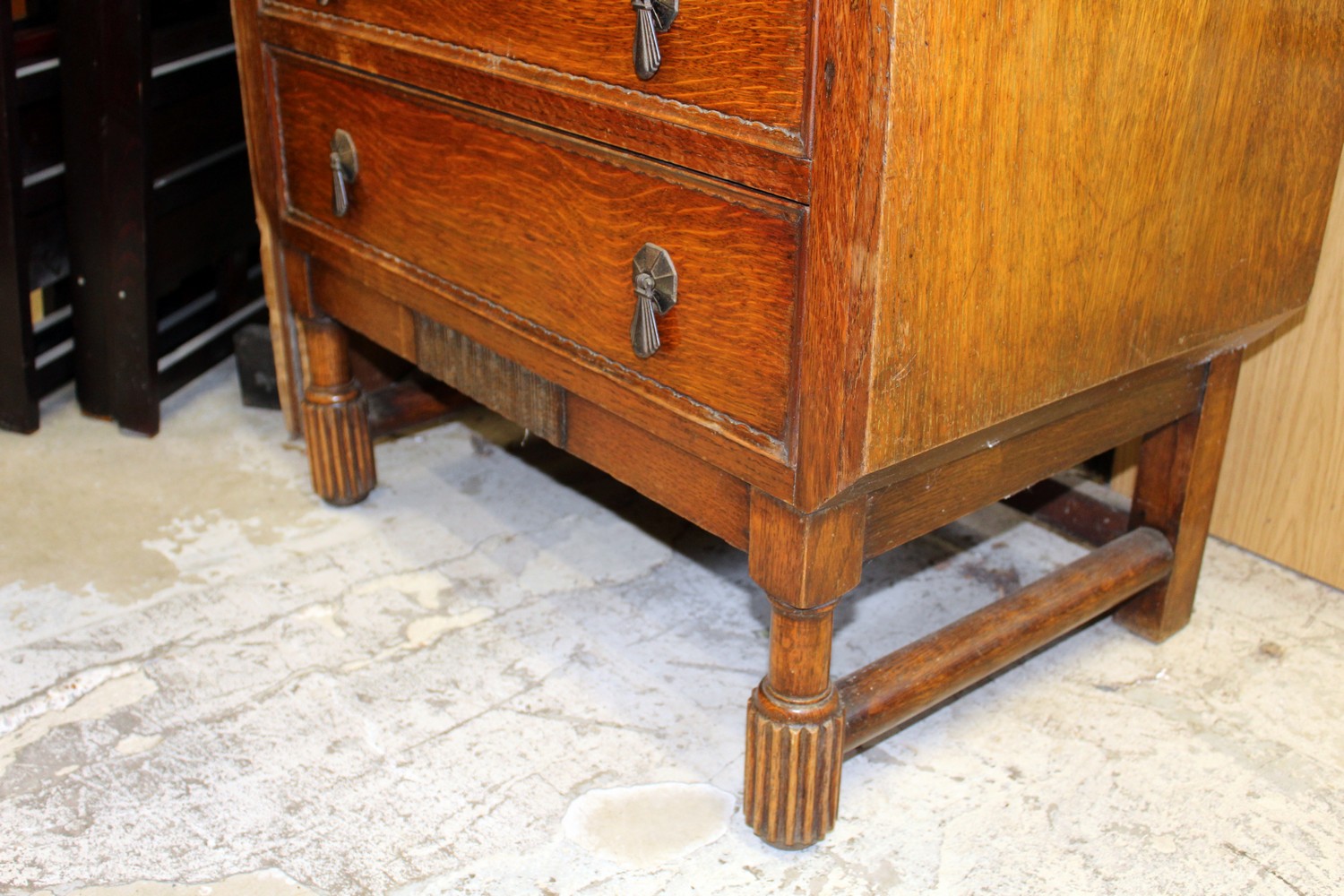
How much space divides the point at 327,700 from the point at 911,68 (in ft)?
3.20

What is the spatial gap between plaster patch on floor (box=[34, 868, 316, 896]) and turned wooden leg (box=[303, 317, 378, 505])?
29.3 inches

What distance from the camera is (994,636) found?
139cm

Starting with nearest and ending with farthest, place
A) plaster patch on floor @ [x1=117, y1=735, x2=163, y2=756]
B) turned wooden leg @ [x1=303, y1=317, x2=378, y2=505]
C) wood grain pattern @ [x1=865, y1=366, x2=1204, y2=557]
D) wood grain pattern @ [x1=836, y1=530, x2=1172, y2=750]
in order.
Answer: wood grain pattern @ [x1=865, y1=366, x2=1204, y2=557]
wood grain pattern @ [x1=836, y1=530, x2=1172, y2=750]
plaster patch on floor @ [x1=117, y1=735, x2=163, y2=756]
turned wooden leg @ [x1=303, y1=317, x2=378, y2=505]

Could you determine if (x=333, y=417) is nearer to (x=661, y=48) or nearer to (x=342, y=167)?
(x=342, y=167)

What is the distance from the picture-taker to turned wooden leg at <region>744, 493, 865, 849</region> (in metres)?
1.13

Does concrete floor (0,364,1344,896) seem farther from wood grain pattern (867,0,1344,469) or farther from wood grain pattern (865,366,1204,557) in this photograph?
wood grain pattern (867,0,1344,469)

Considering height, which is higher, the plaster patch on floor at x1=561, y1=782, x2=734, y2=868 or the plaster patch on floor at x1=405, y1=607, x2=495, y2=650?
the plaster patch on floor at x1=561, y1=782, x2=734, y2=868

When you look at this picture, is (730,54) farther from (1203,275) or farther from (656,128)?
(1203,275)

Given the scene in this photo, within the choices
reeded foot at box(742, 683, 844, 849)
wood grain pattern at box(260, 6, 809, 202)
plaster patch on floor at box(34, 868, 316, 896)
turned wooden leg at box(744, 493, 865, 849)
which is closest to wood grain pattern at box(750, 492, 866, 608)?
turned wooden leg at box(744, 493, 865, 849)

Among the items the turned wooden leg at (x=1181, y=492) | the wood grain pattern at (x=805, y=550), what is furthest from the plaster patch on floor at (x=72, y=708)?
the turned wooden leg at (x=1181, y=492)

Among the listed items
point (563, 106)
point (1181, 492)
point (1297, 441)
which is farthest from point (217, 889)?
point (1297, 441)

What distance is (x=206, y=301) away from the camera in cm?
241

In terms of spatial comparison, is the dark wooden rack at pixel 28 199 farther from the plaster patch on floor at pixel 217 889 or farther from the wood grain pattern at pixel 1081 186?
the wood grain pattern at pixel 1081 186

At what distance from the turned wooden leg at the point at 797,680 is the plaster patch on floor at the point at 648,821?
0.06 metres
